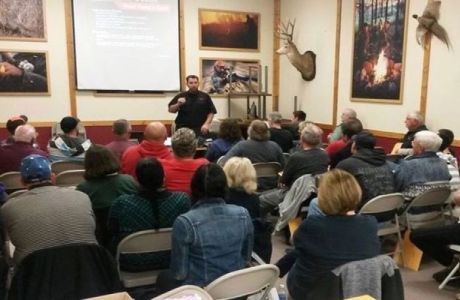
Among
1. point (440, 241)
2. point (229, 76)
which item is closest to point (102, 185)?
point (440, 241)

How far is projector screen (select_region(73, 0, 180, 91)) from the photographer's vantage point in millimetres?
7086

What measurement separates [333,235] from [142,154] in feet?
6.80

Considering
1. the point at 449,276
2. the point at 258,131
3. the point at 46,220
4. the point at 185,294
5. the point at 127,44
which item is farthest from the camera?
the point at 127,44

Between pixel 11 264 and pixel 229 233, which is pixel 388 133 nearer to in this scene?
pixel 229 233

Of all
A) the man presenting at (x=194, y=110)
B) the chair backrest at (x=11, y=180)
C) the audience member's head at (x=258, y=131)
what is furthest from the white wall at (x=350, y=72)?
the chair backrest at (x=11, y=180)

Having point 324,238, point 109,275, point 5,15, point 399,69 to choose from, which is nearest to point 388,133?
point 399,69

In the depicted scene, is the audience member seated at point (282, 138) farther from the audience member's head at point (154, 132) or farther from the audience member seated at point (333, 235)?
the audience member seated at point (333, 235)

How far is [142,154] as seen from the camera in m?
3.66

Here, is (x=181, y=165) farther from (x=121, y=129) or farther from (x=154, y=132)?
(x=121, y=129)

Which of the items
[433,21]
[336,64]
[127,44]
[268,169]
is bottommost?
[268,169]

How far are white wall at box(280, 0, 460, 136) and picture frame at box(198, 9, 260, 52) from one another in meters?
0.67

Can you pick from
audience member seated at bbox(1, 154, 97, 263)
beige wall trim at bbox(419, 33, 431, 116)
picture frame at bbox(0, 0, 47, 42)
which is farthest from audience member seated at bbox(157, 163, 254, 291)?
picture frame at bbox(0, 0, 47, 42)

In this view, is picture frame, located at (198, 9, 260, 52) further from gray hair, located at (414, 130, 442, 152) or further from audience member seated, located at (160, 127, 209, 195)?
audience member seated, located at (160, 127, 209, 195)

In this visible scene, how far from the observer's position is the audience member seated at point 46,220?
6.58 feet
